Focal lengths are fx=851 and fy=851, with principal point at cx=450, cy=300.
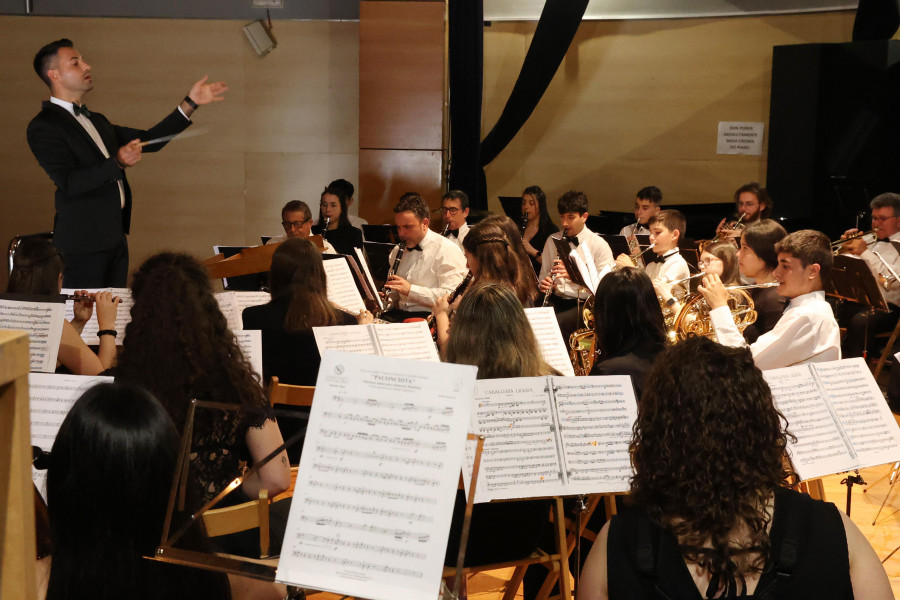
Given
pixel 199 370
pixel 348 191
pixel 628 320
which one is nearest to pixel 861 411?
pixel 628 320

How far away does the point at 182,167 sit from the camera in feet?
25.6

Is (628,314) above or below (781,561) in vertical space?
above

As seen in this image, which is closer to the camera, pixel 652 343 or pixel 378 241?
pixel 652 343

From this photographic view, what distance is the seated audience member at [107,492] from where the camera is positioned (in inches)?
55.1

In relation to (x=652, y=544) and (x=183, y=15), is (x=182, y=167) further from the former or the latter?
(x=652, y=544)

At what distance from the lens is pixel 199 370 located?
2.35 meters

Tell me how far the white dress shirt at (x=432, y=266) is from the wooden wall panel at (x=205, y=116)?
2806 mm

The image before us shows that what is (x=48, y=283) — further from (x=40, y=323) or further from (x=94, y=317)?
(x=94, y=317)

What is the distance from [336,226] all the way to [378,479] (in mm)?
4906

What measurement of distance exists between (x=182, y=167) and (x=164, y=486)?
268 inches

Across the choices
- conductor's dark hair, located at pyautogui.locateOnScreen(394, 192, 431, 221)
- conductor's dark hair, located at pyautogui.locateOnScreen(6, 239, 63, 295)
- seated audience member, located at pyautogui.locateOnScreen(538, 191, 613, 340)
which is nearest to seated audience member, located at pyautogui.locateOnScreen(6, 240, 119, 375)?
conductor's dark hair, located at pyautogui.locateOnScreen(6, 239, 63, 295)

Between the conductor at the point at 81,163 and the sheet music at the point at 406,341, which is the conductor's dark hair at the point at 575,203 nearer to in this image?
the conductor at the point at 81,163

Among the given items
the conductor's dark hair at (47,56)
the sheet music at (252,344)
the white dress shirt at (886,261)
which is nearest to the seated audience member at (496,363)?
the sheet music at (252,344)

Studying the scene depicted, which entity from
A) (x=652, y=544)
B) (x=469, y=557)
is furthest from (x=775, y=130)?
(x=652, y=544)
